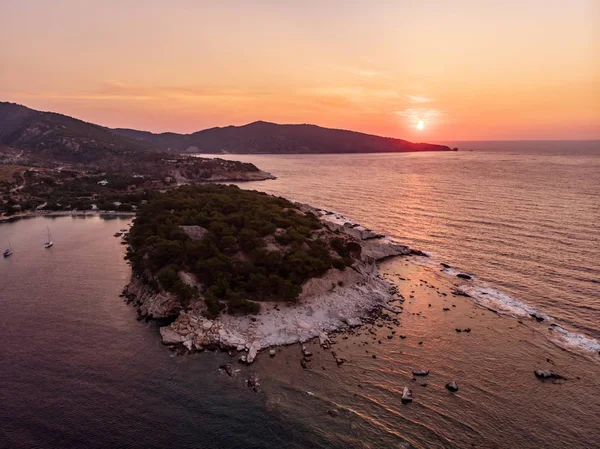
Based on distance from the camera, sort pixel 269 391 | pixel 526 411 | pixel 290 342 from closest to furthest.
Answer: pixel 526 411 < pixel 269 391 < pixel 290 342

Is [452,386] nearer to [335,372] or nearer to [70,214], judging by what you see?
[335,372]

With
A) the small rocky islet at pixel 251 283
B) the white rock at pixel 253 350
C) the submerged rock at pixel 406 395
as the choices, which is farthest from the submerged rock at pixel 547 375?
the white rock at pixel 253 350

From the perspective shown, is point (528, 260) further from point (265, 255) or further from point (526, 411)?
Result: point (265, 255)

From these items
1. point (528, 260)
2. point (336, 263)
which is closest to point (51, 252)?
point (336, 263)

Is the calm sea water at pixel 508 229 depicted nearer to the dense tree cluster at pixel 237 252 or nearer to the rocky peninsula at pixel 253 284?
the rocky peninsula at pixel 253 284

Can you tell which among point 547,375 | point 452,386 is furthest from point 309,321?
point 547,375

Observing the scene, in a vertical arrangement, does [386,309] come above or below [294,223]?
below

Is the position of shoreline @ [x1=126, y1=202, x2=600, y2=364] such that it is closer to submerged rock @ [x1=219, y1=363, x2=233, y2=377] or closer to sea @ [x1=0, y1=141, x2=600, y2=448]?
sea @ [x1=0, y1=141, x2=600, y2=448]
